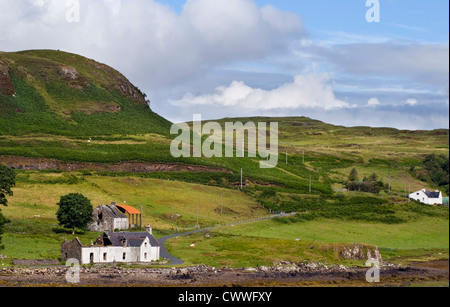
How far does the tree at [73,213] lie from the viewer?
113m

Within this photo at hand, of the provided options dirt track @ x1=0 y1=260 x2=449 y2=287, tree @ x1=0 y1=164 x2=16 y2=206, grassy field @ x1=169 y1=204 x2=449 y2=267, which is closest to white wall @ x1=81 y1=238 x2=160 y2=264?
dirt track @ x1=0 y1=260 x2=449 y2=287

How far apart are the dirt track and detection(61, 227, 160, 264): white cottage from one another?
4.23m

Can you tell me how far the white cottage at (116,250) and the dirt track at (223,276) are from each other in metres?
4.23

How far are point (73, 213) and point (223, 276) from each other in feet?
107

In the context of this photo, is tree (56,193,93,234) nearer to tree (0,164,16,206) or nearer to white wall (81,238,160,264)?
tree (0,164,16,206)

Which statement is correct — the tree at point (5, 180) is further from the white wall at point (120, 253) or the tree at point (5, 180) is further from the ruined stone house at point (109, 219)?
the white wall at point (120, 253)

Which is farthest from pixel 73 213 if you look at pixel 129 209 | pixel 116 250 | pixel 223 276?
pixel 223 276

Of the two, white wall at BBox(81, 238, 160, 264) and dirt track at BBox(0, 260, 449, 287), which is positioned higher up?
white wall at BBox(81, 238, 160, 264)

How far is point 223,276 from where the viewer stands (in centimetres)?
9106

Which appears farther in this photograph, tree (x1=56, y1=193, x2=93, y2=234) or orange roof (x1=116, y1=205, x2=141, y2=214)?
orange roof (x1=116, y1=205, x2=141, y2=214)

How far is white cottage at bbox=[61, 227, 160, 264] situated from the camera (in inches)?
3711

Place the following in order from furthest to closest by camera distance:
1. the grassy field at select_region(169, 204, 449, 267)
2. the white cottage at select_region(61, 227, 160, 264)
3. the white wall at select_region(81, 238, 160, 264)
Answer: the grassy field at select_region(169, 204, 449, 267)
the white wall at select_region(81, 238, 160, 264)
the white cottage at select_region(61, 227, 160, 264)

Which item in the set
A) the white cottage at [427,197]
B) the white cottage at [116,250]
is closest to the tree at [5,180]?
the white cottage at [116,250]
